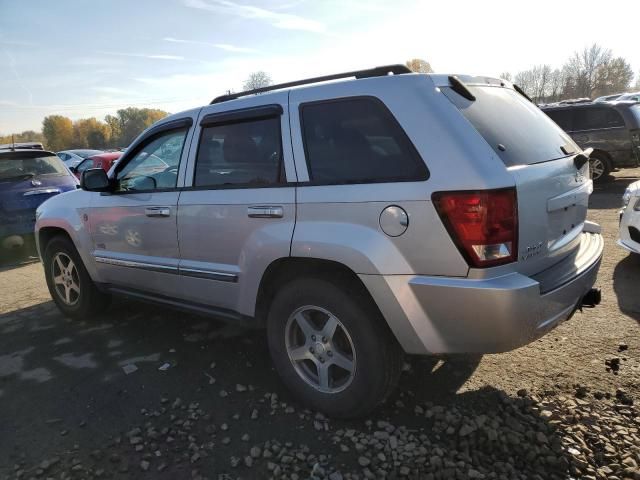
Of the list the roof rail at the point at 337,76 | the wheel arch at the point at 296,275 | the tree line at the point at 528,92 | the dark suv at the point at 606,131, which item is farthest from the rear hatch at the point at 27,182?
the tree line at the point at 528,92

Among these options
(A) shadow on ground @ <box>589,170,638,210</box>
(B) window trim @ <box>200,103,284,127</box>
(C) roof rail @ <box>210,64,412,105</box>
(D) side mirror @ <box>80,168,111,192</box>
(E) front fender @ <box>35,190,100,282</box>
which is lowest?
(A) shadow on ground @ <box>589,170,638,210</box>

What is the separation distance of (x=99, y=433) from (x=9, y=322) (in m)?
2.74

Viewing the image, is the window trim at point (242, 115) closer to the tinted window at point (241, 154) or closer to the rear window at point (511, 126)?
the tinted window at point (241, 154)

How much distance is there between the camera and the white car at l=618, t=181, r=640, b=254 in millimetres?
4887

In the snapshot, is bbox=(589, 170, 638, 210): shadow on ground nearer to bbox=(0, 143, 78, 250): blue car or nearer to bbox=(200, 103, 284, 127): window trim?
bbox=(200, 103, 284, 127): window trim

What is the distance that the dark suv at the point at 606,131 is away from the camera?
10273mm

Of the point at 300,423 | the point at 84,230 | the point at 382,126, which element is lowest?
the point at 300,423

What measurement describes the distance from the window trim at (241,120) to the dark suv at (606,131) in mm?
9887

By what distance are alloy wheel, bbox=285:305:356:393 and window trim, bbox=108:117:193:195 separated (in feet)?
4.70

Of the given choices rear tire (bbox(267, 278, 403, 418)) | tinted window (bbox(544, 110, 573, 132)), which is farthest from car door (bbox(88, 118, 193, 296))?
tinted window (bbox(544, 110, 573, 132))

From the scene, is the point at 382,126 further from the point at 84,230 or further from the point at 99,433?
the point at 84,230

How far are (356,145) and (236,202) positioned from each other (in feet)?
2.98

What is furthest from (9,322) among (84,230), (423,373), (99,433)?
(423,373)

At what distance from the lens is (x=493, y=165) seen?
2264 mm
